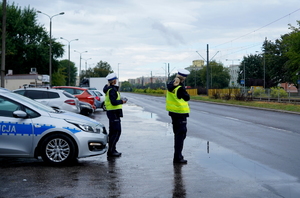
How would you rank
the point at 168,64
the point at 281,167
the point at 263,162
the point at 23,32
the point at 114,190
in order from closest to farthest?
the point at 114,190, the point at 281,167, the point at 263,162, the point at 23,32, the point at 168,64

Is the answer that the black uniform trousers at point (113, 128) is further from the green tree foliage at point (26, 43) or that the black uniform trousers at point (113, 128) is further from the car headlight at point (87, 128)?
the green tree foliage at point (26, 43)

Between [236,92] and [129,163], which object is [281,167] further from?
[236,92]

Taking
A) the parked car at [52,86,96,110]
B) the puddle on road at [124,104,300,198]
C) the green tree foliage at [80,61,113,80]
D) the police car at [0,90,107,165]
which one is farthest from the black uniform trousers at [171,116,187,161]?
the green tree foliage at [80,61,113,80]

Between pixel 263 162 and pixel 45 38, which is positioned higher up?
pixel 45 38

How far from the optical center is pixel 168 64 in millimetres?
98625

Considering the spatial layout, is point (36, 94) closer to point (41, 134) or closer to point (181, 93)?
point (41, 134)

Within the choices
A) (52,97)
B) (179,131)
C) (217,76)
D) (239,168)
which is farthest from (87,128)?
(217,76)

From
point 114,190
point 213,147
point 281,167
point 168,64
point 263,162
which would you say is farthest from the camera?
point 168,64

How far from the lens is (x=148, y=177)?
7.20 metres

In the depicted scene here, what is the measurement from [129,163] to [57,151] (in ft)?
4.59

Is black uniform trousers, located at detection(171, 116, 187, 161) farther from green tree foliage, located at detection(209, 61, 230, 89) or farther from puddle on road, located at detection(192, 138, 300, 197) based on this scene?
green tree foliage, located at detection(209, 61, 230, 89)

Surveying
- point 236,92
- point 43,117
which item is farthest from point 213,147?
point 236,92

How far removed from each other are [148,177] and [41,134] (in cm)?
222

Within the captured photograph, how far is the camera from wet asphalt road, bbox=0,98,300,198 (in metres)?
6.13
